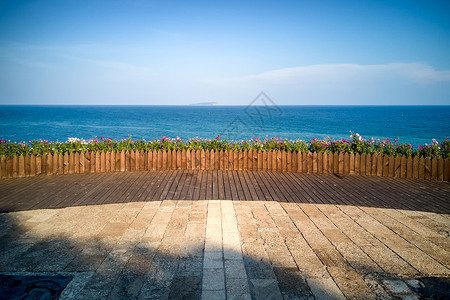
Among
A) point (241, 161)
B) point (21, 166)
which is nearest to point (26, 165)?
point (21, 166)

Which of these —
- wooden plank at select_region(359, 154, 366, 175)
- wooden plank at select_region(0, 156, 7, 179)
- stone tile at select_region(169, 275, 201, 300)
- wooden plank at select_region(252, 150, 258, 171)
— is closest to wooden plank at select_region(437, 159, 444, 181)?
wooden plank at select_region(359, 154, 366, 175)

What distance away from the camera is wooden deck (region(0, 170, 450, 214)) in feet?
21.5

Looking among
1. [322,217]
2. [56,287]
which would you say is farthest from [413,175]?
[56,287]

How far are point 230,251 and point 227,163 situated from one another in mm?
5742

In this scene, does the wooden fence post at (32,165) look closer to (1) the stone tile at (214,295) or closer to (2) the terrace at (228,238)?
(2) the terrace at (228,238)

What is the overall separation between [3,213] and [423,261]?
26.1 feet

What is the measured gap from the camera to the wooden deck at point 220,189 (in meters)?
6.54

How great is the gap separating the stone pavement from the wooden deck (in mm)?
588

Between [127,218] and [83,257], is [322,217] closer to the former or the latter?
[127,218]

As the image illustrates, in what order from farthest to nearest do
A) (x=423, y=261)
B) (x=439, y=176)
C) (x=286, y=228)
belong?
(x=439, y=176), (x=286, y=228), (x=423, y=261)

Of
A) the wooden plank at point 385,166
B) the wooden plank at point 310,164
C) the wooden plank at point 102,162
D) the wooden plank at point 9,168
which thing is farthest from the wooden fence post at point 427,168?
the wooden plank at point 9,168

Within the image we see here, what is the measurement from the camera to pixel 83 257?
13.1 feet

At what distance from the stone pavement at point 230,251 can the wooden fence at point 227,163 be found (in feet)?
11.3

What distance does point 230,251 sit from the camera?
13.7ft
